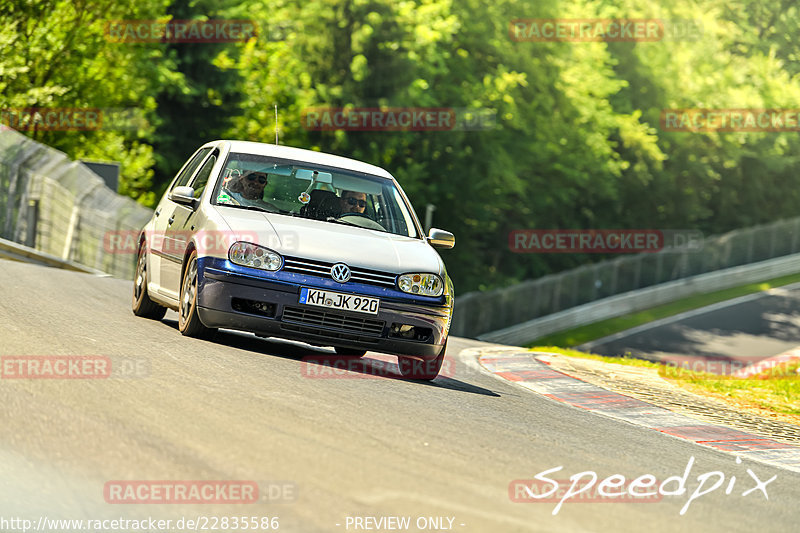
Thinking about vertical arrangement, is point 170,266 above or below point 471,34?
below

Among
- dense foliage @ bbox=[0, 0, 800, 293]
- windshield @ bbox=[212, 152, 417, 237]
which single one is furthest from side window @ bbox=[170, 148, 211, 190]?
dense foliage @ bbox=[0, 0, 800, 293]

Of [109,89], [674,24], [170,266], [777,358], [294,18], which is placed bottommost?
[777,358]

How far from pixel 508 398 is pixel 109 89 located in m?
29.9

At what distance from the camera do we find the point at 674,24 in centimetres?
5938

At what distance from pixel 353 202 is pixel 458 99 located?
3607cm

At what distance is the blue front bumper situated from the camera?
9219 millimetres

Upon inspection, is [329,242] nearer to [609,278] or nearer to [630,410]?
[630,410]

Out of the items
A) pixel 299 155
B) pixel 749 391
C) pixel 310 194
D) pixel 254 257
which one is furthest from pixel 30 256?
pixel 254 257

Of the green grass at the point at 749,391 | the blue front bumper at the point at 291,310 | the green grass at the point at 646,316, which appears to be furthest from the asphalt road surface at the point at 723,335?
the blue front bumper at the point at 291,310

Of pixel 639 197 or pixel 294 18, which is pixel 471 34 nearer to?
pixel 294 18

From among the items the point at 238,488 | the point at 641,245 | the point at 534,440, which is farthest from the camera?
the point at 641,245

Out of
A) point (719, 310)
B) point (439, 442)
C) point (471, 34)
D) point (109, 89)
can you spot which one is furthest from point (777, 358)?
point (439, 442)

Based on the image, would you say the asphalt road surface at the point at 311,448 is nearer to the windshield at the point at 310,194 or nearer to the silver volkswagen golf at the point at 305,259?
the silver volkswagen golf at the point at 305,259

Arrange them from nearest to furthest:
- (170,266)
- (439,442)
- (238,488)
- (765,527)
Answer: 1. (238,488)
2. (765,527)
3. (439,442)
4. (170,266)
